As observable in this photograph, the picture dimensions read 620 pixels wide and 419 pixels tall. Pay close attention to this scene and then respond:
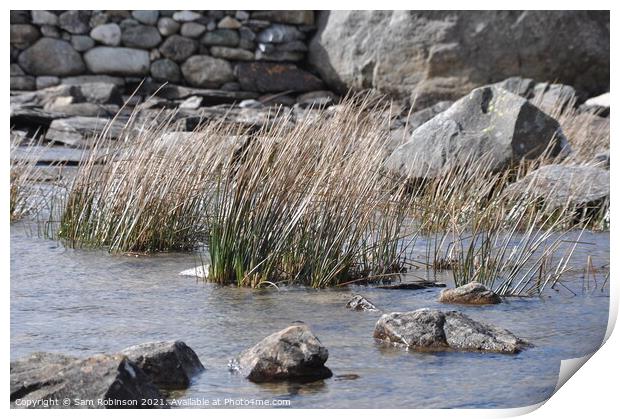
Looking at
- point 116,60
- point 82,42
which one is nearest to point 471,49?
point 116,60

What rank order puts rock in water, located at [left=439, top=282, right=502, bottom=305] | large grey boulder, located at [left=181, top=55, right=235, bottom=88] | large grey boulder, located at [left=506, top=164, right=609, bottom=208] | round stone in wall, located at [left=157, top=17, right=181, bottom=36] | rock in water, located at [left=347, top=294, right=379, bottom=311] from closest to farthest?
rock in water, located at [left=347, top=294, right=379, bottom=311]
rock in water, located at [left=439, top=282, right=502, bottom=305]
large grey boulder, located at [left=506, top=164, right=609, bottom=208]
round stone in wall, located at [left=157, top=17, right=181, bottom=36]
large grey boulder, located at [left=181, top=55, right=235, bottom=88]

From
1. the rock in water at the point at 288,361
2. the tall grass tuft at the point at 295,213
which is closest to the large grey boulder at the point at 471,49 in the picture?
the tall grass tuft at the point at 295,213

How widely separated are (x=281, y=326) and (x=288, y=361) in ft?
2.47

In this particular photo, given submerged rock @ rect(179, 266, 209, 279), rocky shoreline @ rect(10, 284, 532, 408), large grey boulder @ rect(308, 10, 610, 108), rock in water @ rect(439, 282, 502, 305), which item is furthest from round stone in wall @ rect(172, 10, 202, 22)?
rocky shoreline @ rect(10, 284, 532, 408)

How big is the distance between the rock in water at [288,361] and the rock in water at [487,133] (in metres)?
4.20

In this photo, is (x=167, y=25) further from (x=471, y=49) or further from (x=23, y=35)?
(x=471, y=49)

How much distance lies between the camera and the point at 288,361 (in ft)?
11.5

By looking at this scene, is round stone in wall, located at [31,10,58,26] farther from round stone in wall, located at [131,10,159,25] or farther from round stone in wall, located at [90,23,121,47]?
round stone in wall, located at [131,10,159,25]

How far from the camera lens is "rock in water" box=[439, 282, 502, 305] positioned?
4.75m

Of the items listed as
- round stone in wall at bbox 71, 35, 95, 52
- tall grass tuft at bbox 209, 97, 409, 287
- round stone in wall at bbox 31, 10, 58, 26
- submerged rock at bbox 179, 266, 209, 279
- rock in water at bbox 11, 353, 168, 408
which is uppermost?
round stone in wall at bbox 31, 10, 58, 26

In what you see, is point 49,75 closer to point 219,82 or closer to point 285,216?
point 219,82

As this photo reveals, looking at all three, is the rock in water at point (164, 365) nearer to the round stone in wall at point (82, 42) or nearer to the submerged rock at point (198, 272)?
the submerged rock at point (198, 272)

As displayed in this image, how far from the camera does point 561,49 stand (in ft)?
43.7

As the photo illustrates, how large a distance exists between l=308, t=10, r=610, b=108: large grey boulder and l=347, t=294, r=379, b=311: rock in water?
343 inches
